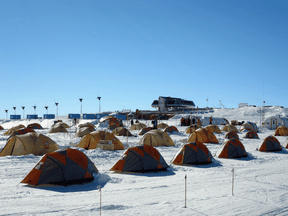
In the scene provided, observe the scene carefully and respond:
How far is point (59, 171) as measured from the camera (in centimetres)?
1009

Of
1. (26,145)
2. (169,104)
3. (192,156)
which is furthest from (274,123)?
(26,145)

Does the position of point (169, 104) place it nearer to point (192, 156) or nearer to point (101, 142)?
point (101, 142)

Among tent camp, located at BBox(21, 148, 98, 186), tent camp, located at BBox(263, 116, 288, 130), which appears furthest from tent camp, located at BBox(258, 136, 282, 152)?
tent camp, located at BBox(263, 116, 288, 130)

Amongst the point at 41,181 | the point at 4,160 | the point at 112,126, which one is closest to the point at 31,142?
the point at 4,160

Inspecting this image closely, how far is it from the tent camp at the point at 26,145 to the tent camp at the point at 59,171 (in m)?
7.79

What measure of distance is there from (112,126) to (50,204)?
34495mm

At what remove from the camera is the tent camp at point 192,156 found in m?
14.7

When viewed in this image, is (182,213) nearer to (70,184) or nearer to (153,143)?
(70,184)

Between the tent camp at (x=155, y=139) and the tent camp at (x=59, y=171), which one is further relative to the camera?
the tent camp at (x=155, y=139)

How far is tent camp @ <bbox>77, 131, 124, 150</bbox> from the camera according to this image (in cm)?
2047

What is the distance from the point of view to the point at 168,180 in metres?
11.2

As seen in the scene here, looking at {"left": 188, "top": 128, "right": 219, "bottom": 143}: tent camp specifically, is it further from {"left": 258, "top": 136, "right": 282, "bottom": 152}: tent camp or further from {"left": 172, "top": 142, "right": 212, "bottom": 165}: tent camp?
{"left": 172, "top": 142, "right": 212, "bottom": 165}: tent camp

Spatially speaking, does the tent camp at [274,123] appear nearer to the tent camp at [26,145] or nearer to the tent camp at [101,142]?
the tent camp at [101,142]

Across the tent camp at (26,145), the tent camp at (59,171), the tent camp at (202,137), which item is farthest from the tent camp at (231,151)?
the tent camp at (26,145)
